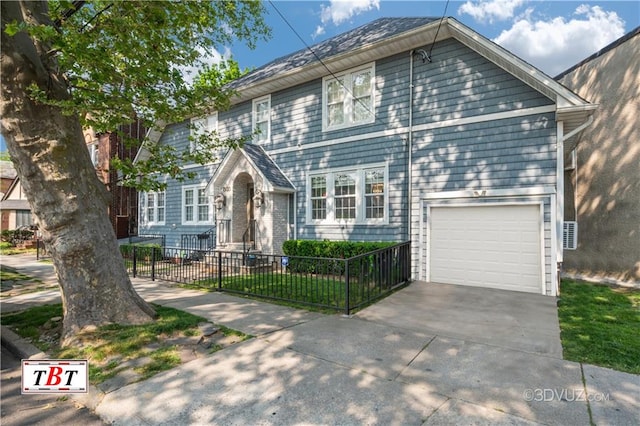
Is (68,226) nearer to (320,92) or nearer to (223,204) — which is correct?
(223,204)

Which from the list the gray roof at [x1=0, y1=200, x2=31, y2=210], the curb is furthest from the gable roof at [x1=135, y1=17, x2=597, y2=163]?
the gray roof at [x1=0, y1=200, x2=31, y2=210]

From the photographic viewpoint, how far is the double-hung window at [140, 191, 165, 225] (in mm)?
16031

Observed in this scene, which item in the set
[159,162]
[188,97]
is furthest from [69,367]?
[188,97]

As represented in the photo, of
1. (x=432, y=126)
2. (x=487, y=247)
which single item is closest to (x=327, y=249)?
(x=487, y=247)

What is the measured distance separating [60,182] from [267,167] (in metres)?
7.14

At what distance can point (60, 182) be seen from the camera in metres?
4.44

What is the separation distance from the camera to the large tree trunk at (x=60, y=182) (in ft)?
13.8

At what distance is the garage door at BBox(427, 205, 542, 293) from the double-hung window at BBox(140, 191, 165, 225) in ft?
42.7

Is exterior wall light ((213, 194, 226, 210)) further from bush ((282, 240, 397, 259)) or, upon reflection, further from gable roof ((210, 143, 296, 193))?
bush ((282, 240, 397, 259))

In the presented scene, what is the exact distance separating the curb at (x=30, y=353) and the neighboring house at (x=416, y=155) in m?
4.77

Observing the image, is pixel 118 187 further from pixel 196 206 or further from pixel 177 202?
pixel 196 206

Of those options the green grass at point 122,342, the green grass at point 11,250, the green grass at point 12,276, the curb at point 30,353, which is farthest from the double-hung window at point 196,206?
the green grass at point 11,250

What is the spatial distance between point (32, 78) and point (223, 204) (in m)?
7.93

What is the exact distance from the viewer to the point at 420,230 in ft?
29.0
